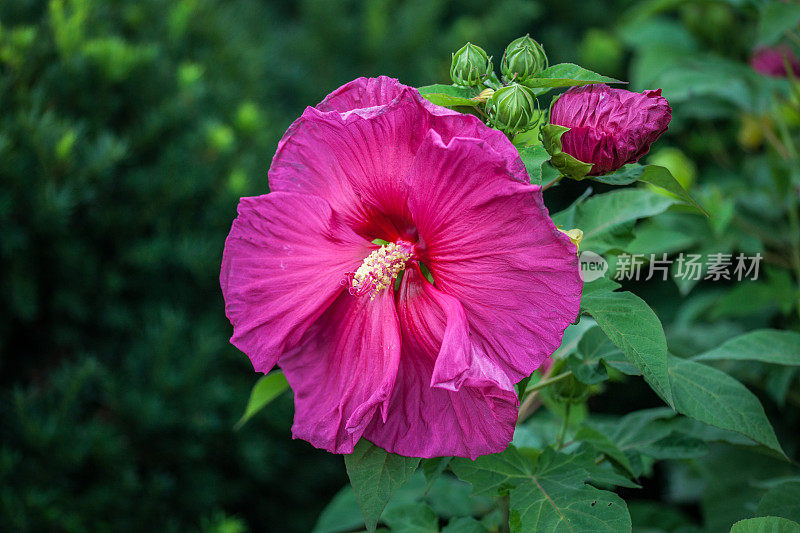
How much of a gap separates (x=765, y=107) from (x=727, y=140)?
64 cm

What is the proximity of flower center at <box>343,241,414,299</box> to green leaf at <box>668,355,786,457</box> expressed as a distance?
1.37 ft

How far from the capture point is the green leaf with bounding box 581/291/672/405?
2.59 ft

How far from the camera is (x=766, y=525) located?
831mm

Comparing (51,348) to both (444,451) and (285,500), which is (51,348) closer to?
(285,500)

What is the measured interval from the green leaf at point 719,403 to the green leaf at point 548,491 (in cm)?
16

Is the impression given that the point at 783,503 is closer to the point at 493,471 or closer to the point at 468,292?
the point at 493,471

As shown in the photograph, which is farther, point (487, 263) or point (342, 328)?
point (342, 328)

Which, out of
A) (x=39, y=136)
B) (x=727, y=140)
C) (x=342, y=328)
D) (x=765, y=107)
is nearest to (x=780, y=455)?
(x=342, y=328)

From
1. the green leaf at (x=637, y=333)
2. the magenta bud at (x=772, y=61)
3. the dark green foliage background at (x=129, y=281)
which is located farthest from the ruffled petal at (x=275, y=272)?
the magenta bud at (x=772, y=61)

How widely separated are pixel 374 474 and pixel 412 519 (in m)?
0.30

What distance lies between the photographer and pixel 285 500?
6.62ft

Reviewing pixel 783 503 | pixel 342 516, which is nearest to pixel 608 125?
pixel 783 503

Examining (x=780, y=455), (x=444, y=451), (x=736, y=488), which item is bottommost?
(x=736, y=488)

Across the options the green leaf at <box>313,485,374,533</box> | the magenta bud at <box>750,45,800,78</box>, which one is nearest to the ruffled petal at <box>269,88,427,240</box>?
the green leaf at <box>313,485,374,533</box>
